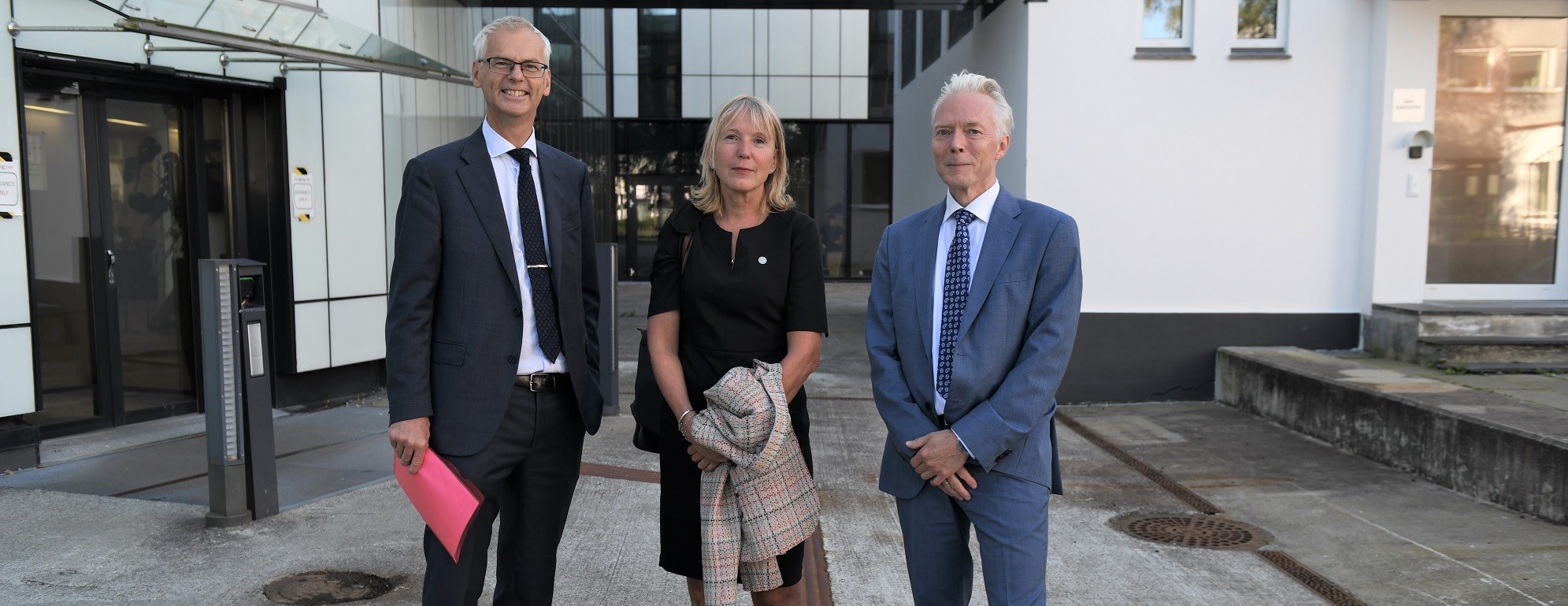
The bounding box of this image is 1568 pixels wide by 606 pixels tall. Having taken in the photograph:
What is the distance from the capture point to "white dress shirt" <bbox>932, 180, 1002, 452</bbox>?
2.55m

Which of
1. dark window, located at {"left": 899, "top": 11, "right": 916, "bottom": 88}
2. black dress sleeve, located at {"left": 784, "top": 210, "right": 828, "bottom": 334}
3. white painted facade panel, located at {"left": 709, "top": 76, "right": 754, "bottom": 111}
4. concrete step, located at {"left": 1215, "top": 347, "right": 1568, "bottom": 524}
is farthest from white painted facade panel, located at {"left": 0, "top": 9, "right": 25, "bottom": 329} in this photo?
white painted facade panel, located at {"left": 709, "top": 76, "right": 754, "bottom": 111}

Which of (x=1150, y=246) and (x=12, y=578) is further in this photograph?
(x=1150, y=246)

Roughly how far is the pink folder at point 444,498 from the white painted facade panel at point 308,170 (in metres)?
5.56

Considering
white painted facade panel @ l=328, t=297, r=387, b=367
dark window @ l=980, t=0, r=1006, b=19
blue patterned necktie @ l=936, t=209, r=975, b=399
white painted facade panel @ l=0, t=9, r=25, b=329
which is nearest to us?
blue patterned necktie @ l=936, t=209, r=975, b=399

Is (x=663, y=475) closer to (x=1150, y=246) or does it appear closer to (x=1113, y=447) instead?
(x=1113, y=447)

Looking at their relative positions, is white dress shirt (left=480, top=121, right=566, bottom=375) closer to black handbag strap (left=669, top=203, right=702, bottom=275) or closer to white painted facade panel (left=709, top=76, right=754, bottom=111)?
black handbag strap (left=669, top=203, right=702, bottom=275)

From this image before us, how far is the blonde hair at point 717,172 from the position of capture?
2758 mm

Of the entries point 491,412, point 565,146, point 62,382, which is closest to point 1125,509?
point 491,412

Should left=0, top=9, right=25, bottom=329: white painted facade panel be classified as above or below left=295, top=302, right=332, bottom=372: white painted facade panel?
above

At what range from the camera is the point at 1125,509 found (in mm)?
5172

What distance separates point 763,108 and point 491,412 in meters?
1.06

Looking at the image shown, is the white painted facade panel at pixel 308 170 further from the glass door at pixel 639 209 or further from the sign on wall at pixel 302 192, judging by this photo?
the glass door at pixel 639 209

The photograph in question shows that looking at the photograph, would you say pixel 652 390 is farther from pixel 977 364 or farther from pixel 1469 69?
pixel 1469 69

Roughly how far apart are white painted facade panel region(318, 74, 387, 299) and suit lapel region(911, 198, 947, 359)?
6250 millimetres
